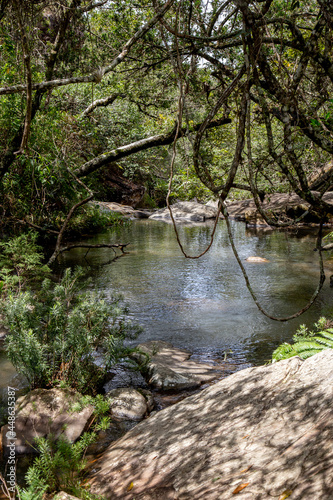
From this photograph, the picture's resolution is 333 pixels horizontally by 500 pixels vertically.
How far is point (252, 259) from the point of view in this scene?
11.6 meters

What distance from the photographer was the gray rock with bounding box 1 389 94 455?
343 centimetres

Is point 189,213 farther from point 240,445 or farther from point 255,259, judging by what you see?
point 240,445

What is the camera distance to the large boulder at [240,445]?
1.93 m

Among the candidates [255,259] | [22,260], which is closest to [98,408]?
[22,260]

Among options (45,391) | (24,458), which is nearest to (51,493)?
(24,458)

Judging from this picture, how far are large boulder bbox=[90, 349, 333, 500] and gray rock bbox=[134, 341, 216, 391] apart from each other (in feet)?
3.85

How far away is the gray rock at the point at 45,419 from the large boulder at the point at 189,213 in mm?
19777

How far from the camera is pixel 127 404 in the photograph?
4066 mm

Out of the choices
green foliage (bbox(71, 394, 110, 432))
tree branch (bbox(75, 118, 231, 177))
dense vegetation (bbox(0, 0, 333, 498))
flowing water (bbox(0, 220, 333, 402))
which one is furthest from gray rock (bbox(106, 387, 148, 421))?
tree branch (bbox(75, 118, 231, 177))

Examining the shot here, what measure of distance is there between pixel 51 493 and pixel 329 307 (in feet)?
20.3

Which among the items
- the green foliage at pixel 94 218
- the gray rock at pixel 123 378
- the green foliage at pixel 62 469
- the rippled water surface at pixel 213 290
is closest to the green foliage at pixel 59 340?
the gray rock at pixel 123 378

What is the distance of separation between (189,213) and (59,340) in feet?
67.4

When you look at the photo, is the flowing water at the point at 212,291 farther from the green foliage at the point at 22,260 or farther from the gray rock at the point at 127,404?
the green foliage at the point at 22,260

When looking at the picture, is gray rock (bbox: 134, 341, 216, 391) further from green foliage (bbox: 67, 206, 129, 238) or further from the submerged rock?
the submerged rock
